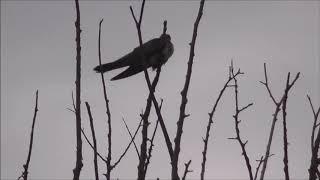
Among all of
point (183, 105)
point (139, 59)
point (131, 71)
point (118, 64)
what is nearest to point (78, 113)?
point (183, 105)

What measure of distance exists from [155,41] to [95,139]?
4.67m

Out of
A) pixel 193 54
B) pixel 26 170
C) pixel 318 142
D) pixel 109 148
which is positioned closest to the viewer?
pixel 318 142

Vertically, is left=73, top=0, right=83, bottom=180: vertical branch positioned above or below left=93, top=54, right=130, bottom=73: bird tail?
below

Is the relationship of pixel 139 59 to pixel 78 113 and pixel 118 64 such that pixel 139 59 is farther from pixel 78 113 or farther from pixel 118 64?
pixel 78 113

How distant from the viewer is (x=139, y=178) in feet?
8.57

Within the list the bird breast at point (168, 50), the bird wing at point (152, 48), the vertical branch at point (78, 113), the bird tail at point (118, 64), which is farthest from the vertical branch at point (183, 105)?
the bird breast at point (168, 50)

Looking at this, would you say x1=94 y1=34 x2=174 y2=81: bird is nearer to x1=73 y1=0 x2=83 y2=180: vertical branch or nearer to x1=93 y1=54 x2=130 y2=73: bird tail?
x1=93 y1=54 x2=130 y2=73: bird tail

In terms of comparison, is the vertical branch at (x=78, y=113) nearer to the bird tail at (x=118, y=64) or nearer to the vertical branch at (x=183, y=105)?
the vertical branch at (x=183, y=105)

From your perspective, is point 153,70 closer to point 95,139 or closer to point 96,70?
point 96,70

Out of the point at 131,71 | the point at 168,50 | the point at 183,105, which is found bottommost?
the point at 183,105

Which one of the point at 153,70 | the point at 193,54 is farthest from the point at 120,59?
the point at 193,54

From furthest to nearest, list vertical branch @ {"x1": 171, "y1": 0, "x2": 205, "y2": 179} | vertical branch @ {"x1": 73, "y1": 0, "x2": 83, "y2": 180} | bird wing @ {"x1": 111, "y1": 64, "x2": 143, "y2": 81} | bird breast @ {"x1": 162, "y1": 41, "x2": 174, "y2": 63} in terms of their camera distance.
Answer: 1. bird breast @ {"x1": 162, "y1": 41, "x2": 174, "y2": 63}
2. bird wing @ {"x1": 111, "y1": 64, "x2": 143, "y2": 81}
3. vertical branch @ {"x1": 73, "y1": 0, "x2": 83, "y2": 180}
4. vertical branch @ {"x1": 171, "y1": 0, "x2": 205, "y2": 179}

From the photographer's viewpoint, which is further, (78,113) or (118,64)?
(118,64)

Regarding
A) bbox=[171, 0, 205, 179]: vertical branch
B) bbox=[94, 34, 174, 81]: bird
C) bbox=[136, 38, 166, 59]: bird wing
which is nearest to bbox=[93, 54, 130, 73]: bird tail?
bbox=[94, 34, 174, 81]: bird
